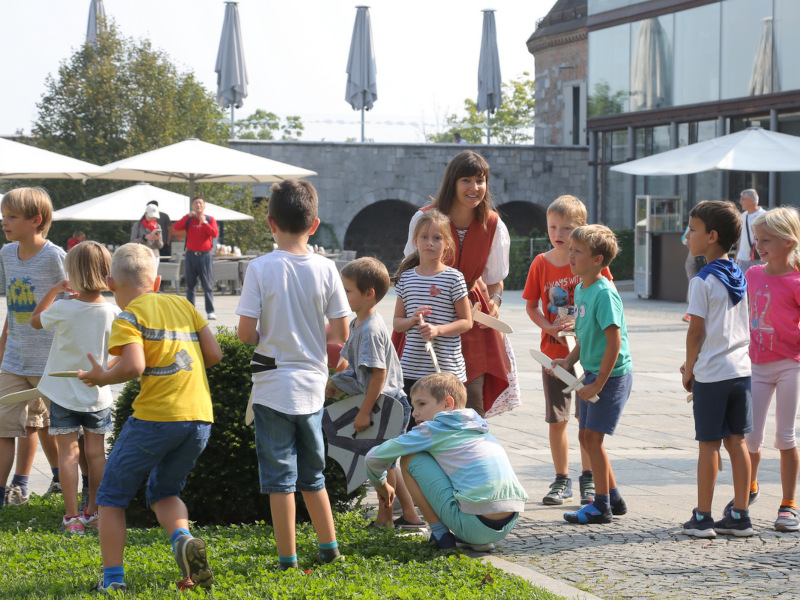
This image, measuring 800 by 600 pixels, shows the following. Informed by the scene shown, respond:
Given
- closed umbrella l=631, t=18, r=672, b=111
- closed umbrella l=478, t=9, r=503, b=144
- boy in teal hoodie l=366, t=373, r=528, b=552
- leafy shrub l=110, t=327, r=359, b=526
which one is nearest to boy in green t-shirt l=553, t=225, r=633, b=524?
boy in teal hoodie l=366, t=373, r=528, b=552

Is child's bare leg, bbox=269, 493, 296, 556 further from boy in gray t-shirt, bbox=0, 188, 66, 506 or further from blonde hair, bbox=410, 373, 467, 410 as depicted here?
boy in gray t-shirt, bbox=0, 188, 66, 506

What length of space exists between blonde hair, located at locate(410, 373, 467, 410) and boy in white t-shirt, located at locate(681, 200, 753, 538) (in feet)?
3.73

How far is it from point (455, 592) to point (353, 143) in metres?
29.1

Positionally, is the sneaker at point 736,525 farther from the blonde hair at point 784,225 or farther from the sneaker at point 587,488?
the blonde hair at point 784,225

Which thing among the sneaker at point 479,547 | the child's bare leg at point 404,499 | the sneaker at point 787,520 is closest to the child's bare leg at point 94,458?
the child's bare leg at point 404,499

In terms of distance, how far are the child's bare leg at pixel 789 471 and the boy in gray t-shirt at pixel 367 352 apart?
76.2 inches

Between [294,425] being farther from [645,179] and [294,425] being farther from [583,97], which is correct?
[583,97]

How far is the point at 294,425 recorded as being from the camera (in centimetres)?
405

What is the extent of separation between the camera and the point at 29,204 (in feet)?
17.5

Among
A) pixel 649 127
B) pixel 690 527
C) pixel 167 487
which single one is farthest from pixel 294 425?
pixel 649 127

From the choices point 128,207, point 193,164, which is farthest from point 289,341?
point 128,207

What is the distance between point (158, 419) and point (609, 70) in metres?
24.3

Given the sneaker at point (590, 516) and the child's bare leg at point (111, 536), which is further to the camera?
the sneaker at point (590, 516)

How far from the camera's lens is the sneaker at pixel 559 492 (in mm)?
5448
